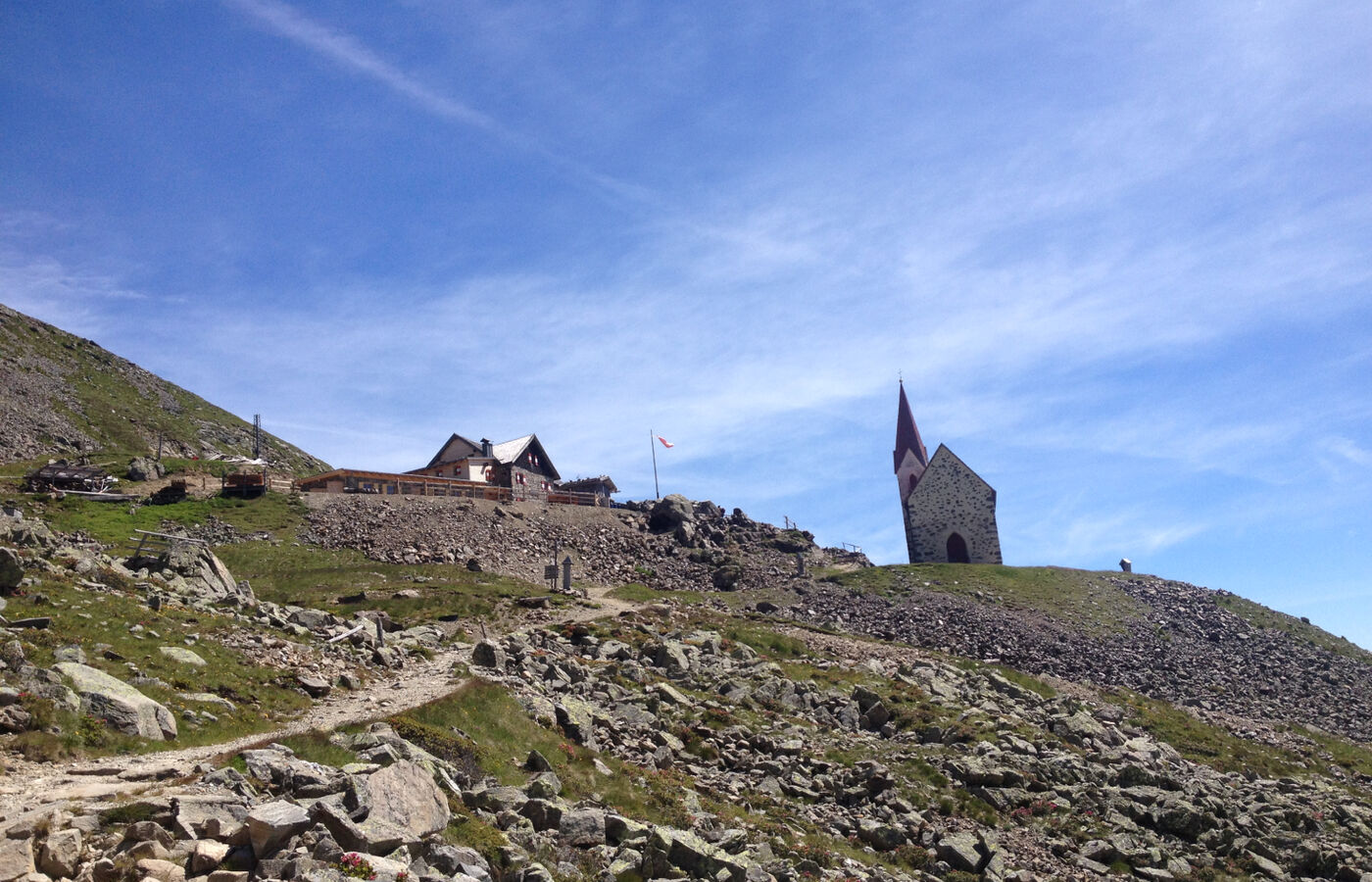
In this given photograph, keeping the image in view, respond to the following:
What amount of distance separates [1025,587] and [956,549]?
44.3 ft

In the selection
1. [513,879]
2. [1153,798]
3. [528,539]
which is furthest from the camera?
[528,539]

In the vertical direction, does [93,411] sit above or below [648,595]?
above

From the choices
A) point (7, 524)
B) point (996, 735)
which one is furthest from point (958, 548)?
point (7, 524)

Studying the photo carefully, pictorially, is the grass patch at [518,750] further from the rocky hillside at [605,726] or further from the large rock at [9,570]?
the large rock at [9,570]

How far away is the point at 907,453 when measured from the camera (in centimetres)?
8444

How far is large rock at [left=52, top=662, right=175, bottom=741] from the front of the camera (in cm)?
1688

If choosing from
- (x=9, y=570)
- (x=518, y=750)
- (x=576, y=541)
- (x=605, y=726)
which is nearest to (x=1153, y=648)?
A: (x=576, y=541)

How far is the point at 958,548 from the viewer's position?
75.5m

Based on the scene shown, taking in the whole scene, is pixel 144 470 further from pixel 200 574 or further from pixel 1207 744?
pixel 1207 744

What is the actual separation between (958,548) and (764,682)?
46598 mm

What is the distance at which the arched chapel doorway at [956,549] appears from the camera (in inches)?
2963

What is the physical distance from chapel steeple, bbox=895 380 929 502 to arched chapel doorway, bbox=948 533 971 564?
22.9 feet

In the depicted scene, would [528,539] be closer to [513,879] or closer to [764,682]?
[764,682]

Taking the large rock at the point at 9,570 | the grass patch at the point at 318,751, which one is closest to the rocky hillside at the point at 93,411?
the large rock at the point at 9,570
